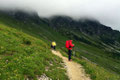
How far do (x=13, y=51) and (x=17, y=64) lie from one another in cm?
399

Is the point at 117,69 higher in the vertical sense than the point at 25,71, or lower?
lower

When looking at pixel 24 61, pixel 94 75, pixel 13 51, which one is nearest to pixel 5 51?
pixel 13 51

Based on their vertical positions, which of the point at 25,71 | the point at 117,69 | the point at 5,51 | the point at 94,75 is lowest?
the point at 117,69

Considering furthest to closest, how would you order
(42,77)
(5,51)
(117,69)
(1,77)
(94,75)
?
(117,69) < (94,75) < (5,51) < (42,77) < (1,77)

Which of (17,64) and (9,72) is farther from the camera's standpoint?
(17,64)

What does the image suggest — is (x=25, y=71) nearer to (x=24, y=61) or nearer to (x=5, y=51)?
(x=24, y=61)

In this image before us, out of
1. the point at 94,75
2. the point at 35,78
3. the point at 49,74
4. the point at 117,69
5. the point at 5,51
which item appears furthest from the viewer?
the point at 117,69

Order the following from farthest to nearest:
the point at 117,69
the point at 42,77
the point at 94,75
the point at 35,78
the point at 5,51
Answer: the point at 117,69
the point at 94,75
the point at 5,51
the point at 42,77
the point at 35,78

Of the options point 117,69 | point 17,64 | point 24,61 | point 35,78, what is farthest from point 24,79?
point 117,69

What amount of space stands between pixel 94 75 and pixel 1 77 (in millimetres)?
12149

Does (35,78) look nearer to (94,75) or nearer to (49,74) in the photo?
(49,74)

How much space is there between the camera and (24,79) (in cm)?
1074

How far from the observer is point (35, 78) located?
1173 cm

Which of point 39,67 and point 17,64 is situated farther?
point 39,67
